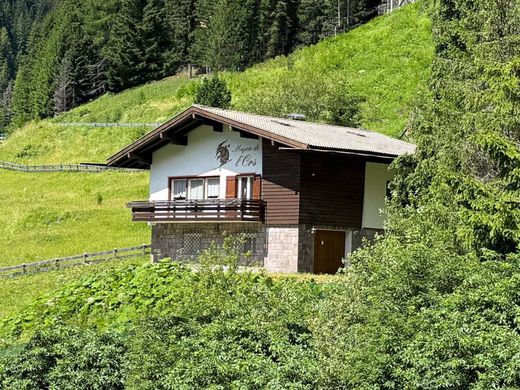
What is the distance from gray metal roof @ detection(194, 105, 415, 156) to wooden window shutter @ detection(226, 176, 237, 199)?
2.35 metres

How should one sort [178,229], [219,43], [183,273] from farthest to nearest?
[219,43]
[178,229]
[183,273]

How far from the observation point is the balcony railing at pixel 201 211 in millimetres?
32719

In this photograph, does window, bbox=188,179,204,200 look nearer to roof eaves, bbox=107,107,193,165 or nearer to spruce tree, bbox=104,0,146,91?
roof eaves, bbox=107,107,193,165

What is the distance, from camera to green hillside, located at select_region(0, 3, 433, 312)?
151ft

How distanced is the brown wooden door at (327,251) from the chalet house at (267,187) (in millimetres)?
36

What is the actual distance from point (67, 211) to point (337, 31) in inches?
2221

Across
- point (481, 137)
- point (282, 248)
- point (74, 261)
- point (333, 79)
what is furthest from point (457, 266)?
point (333, 79)

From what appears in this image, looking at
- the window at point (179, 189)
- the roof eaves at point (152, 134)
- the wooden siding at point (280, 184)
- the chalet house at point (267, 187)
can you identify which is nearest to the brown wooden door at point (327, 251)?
the chalet house at point (267, 187)

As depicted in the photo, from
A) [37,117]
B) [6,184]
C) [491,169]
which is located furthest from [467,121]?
[37,117]

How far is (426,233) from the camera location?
698 inches

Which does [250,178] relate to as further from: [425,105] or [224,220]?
[425,105]

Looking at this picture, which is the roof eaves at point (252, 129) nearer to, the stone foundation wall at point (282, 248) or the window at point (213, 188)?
the window at point (213, 188)

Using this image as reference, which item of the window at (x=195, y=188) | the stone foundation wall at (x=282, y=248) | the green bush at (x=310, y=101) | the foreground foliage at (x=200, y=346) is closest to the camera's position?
the foreground foliage at (x=200, y=346)

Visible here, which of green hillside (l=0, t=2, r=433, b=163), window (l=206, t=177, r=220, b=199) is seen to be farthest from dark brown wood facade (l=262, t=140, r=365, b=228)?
green hillside (l=0, t=2, r=433, b=163)
